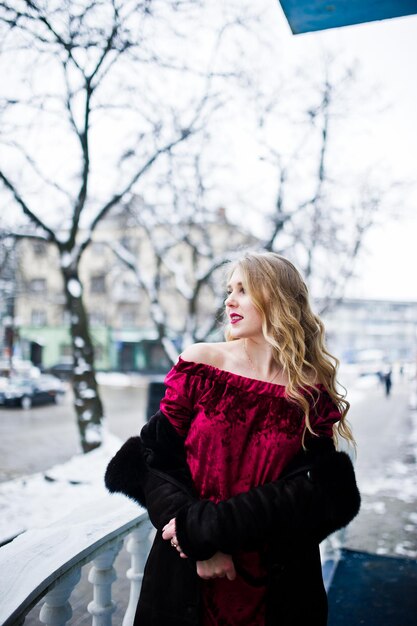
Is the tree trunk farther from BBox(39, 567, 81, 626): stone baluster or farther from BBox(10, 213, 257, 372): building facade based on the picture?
BBox(39, 567, 81, 626): stone baluster

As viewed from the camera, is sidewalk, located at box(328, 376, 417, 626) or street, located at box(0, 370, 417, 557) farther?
street, located at box(0, 370, 417, 557)

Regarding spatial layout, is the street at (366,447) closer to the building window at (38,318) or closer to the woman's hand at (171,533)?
the woman's hand at (171,533)

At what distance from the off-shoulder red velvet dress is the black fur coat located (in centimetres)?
4

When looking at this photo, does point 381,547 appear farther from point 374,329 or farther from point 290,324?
point 374,329

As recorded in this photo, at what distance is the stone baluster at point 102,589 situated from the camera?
1.76 m

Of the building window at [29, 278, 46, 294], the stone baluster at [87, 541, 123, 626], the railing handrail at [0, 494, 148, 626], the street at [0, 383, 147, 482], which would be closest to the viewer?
the railing handrail at [0, 494, 148, 626]

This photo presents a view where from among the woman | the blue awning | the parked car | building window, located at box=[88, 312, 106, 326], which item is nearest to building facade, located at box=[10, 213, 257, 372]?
building window, located at box=[88, 312, 106, 326]

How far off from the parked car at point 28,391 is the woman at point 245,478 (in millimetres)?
17634

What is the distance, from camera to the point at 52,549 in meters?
1.48

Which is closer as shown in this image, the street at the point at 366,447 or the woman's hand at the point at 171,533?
the woman's hand at the point at 171,533

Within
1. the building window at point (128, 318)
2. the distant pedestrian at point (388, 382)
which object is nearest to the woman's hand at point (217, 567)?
the distant pedestrian at point (388, 382)

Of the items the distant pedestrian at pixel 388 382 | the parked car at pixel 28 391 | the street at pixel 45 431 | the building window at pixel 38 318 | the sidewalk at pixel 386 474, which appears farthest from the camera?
the building window at pixel 38 318

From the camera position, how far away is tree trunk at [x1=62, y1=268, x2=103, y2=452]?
267 inches

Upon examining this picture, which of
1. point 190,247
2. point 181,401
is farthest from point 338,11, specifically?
point 190,247
